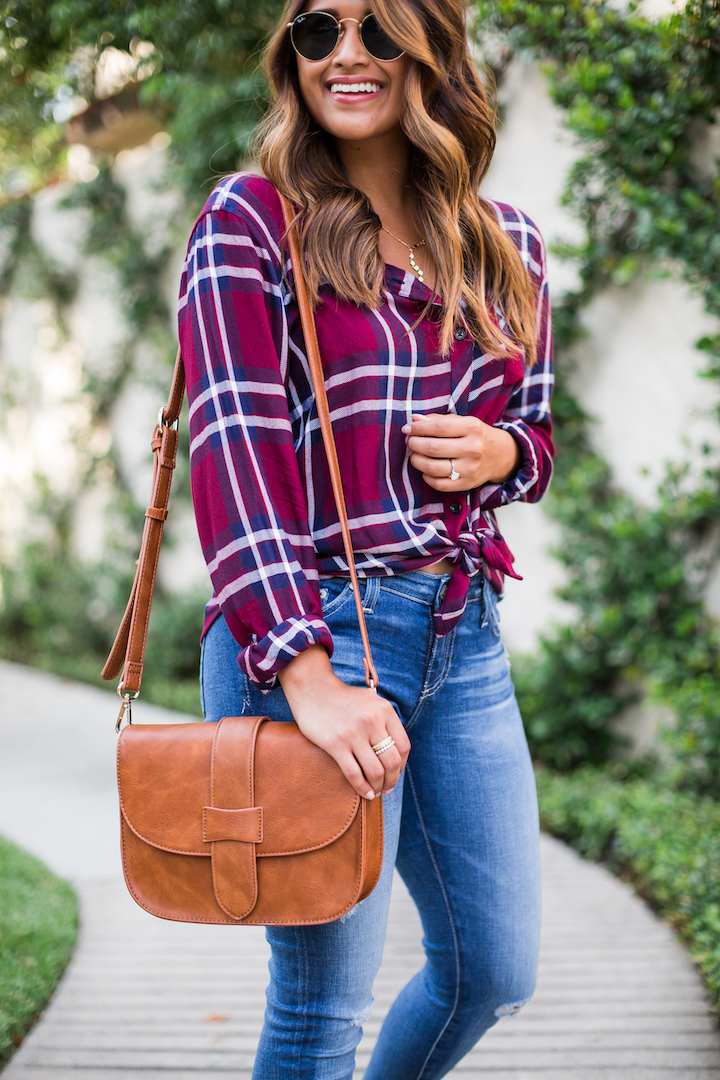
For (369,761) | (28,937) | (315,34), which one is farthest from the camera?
(28,937)

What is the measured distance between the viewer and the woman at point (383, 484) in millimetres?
1107

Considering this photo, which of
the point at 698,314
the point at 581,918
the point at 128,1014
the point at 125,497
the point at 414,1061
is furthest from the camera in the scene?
the point at 125,497

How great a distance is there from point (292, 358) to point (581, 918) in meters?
2.24

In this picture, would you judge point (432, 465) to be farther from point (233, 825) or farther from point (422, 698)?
point (233, 825)

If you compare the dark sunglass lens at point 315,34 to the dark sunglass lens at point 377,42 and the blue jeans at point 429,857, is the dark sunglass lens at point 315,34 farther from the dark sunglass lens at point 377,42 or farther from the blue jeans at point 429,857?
the blue jeans at point 429,857

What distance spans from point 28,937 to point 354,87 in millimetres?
2380

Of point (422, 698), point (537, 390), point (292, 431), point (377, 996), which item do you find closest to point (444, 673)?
point (422, 698)

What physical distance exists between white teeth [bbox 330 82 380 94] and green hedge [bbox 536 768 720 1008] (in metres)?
2.15

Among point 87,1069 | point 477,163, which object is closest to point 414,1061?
point 87,1069

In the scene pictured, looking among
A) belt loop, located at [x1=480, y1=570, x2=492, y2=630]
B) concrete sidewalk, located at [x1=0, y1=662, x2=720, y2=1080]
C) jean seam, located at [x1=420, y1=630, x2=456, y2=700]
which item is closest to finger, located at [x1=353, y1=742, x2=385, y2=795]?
jean seam, located at [x1=420, y1=630, x2=456, y2=700]

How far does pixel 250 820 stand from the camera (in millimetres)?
1074

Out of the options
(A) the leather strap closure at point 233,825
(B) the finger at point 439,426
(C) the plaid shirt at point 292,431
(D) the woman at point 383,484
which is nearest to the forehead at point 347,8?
(D) the woman at point 383,484

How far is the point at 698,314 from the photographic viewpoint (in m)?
3.39

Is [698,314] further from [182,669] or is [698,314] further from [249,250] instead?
[182,669]
